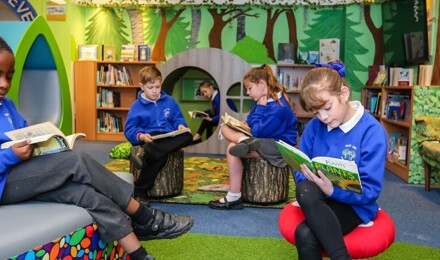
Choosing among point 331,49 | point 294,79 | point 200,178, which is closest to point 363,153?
point 200,178

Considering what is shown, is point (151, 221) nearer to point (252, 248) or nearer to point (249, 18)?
point (252, 248)

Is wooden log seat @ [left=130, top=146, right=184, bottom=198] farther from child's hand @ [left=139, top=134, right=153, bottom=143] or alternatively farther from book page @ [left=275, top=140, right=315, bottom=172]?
book page @ [left=275, top=140, right=315, bottom=172]

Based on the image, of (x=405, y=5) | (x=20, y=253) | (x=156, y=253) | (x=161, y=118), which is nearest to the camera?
(x=20, y=253)

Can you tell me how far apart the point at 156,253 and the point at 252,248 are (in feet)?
1.71

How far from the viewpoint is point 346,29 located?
6.68 meters

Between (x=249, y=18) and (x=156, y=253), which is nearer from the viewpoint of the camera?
(x=156, y=253)

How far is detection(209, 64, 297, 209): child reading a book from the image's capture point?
10.5ft

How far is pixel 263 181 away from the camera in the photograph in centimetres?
330

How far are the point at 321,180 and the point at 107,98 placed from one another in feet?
19.5

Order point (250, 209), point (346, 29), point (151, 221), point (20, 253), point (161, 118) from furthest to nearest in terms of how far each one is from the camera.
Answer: point (346, 29) → point (161, 118) → point (250, 209) → point (151, 221) → point (20, 253)

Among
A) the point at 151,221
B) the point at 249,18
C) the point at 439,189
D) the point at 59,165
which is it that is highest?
the point at 249,18

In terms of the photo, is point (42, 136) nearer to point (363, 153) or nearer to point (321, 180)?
point (321, 180)

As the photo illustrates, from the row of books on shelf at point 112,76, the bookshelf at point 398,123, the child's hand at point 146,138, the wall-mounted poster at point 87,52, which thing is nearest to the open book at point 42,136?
the child's hand at point 146,138

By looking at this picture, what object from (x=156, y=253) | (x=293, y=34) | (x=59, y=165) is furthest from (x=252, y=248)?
(x=293, y=34)
